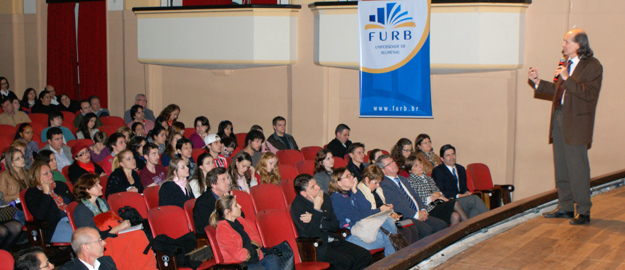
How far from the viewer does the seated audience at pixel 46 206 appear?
4098 millimetres

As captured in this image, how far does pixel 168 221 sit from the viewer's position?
3885 mm

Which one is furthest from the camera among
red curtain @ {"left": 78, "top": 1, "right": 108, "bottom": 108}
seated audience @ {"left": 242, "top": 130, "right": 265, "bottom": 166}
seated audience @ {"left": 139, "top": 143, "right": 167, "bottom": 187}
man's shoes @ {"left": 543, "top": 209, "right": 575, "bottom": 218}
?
red curtain @ {"left": 78, "top": 1, "right": 108, "bottom": 108}

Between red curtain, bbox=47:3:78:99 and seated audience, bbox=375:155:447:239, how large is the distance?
19.5 ft

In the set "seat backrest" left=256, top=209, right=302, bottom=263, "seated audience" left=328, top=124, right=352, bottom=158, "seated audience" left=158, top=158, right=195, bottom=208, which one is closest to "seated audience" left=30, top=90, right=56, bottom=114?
"seated audience" left=328, top=124, right=352, bottom=158

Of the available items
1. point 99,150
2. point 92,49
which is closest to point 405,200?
point 99,150

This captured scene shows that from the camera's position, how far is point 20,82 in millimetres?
9781

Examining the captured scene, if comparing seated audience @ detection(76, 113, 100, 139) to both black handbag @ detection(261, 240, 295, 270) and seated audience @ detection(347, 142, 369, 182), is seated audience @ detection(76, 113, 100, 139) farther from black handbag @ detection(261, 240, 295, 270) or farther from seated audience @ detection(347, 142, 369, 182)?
black handbag @ detection(261, 240, 295, 270)

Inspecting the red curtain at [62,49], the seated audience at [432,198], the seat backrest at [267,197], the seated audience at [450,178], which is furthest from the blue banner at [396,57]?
the red curtain at [62,49]

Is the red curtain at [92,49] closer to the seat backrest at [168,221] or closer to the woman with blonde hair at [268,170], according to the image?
the woman with blonde hair at [268,170]

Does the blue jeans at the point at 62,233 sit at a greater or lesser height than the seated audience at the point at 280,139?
lesser

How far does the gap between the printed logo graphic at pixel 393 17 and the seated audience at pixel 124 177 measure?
280 centimetres

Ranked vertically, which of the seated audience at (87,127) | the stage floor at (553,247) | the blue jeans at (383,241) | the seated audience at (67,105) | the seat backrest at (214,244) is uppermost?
the seated audience at (67,105)

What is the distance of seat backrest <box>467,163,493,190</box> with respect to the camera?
6.21 m

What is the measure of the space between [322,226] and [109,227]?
1.33 metres
